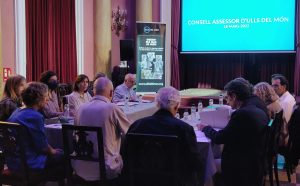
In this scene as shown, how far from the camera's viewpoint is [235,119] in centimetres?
298

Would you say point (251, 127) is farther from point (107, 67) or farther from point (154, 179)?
point (107, 67)

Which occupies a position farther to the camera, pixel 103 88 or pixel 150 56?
pixel 150 56

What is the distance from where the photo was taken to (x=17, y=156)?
2977mm

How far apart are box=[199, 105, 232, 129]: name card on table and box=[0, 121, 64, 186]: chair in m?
1.35

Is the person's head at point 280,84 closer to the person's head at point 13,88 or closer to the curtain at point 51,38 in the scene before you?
the person's head at point 13,88

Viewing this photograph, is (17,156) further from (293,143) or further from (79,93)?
(293,143)

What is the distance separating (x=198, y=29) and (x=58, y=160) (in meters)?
7.03

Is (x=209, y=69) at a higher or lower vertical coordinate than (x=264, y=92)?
higher

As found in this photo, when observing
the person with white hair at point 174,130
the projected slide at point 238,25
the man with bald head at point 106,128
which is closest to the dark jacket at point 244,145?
the person with white hair at point 174,130

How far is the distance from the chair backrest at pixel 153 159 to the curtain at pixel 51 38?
4.28 m

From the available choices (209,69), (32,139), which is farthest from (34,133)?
(209,69)

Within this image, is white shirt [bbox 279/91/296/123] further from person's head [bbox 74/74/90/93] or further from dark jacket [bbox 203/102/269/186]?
person's head [bbox 74/74/90/93]

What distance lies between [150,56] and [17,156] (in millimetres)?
6255

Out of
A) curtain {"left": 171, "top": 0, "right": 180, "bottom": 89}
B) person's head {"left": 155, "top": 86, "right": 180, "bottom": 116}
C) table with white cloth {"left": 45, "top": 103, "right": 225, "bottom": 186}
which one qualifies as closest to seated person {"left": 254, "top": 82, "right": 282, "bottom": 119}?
table with white cloth {"left": 45, "top": 103, "right": 225, "bottom": 186}
